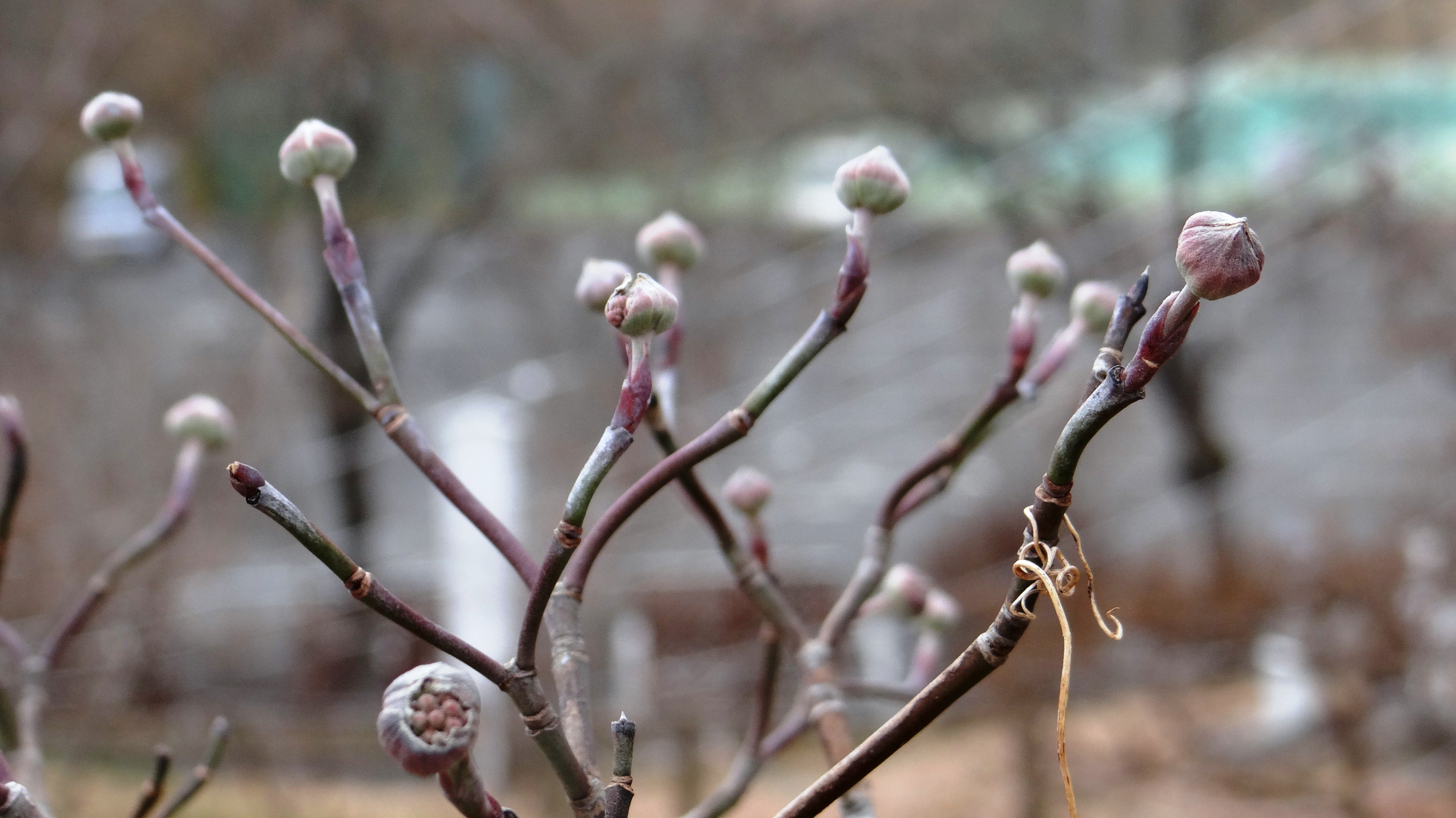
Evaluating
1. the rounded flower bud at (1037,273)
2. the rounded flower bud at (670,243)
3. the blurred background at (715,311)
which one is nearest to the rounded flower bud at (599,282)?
the rounded flower bud at (670,243)

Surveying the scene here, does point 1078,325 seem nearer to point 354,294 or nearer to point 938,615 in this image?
point 938,615

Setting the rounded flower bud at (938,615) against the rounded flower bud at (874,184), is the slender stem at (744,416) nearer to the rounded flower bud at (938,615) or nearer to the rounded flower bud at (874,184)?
the rounded flower bud at (874,184)

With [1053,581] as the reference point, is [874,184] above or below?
above

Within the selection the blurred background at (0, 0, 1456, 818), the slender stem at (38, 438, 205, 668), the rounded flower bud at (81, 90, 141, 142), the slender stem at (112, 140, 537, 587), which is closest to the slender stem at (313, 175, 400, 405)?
the slender stem at (112, 140, 537, 587)

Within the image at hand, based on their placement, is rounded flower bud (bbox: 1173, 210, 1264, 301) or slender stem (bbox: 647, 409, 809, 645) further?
slender stem (bbox: 647, 409, 809, 645)

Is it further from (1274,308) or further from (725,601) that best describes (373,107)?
(1274,308)

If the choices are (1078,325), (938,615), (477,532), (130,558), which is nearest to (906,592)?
(938,615)

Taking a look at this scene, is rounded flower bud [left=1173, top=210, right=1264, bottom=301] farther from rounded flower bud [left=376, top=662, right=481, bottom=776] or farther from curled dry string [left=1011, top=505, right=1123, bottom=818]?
rounded flower bud [left=376, top=662, right=481, bottom=776]
